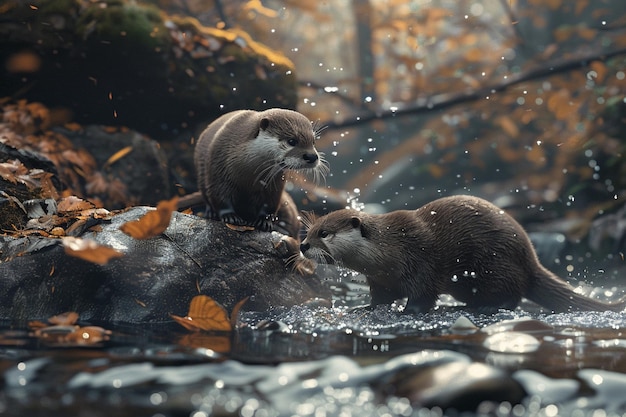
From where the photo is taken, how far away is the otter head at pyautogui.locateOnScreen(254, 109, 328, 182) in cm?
535

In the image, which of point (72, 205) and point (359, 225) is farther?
point (72, 205)

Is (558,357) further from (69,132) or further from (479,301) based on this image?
(69,132)

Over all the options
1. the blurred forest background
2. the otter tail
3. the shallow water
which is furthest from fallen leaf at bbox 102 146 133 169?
the otter tail

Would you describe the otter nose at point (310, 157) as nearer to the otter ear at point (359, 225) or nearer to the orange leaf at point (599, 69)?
the otter ear at point (359, 225)

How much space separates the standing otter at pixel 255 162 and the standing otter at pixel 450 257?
19.8 inches

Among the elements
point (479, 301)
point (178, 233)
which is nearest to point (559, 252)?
point (479, 301)

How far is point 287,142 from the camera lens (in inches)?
211

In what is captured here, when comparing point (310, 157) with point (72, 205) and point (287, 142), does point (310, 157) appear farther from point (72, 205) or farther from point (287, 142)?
point (72, 205)

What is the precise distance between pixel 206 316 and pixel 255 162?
5.81 feet

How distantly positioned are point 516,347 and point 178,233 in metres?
2.53

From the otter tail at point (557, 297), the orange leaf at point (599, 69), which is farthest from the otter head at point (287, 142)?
the orange leaf at point (599, 69)

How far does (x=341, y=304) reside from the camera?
19.3 ft

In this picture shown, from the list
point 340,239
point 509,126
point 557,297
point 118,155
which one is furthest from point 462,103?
point 340,239

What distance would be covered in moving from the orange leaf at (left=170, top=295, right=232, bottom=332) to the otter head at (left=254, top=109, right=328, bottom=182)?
168 centimetres
